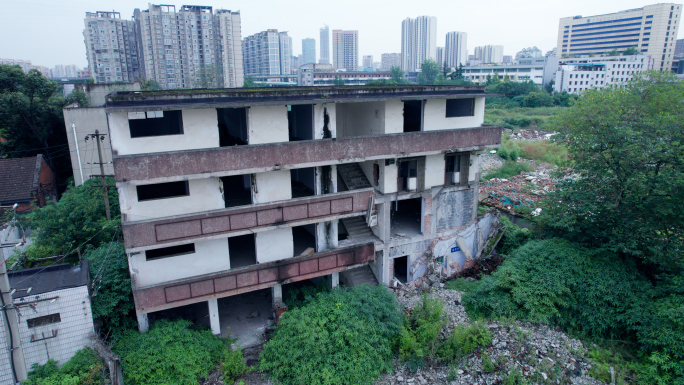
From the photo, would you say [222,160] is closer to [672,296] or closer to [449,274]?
[449,274]

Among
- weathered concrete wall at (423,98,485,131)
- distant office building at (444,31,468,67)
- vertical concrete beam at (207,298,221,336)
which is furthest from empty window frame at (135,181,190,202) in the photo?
distant office building at (444,31,468,67)

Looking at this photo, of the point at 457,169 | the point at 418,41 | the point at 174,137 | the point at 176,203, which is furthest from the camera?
the point at 418,41

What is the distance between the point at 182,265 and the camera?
50.5 ft

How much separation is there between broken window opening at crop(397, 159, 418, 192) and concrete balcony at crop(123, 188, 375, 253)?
2415 millimetres

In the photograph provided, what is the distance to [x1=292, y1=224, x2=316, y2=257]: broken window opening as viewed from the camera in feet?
59.1

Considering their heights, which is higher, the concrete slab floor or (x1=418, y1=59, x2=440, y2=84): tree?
(x1=418, y1=59, x2=440, y2=84): tree

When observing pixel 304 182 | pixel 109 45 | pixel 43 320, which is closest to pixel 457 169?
pixel 304 182

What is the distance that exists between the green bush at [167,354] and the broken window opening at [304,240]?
198 inches

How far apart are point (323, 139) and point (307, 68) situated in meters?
117

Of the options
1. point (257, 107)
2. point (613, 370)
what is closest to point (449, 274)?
point (613, 370)

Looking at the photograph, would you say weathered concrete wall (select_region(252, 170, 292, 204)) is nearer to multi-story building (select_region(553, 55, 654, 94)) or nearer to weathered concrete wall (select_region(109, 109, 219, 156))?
weathered concrete wall (select_region(109, 109, 219, 156))

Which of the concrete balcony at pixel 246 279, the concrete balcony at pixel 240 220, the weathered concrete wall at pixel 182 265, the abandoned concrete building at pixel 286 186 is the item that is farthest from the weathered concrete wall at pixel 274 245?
the weathered concrete wall at pixel 182 265

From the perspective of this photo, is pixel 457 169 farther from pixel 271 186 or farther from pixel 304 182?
pixel 271 186

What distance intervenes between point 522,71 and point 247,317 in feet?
373
